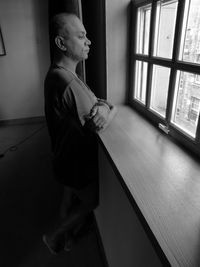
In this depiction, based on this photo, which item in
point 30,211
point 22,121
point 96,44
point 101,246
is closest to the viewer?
point 101,246

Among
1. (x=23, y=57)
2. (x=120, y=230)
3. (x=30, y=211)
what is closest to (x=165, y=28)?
(x=120, y=230)

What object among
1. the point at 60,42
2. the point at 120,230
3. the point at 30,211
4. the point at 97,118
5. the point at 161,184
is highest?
the point at 60,42

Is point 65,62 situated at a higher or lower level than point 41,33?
lower

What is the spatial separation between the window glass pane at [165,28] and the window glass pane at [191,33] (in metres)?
0.11

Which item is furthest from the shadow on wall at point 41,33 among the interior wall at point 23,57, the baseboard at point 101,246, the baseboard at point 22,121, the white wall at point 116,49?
the baseboard at point 101,246

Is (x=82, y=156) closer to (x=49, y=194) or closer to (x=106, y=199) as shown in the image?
(x=106, y=199)

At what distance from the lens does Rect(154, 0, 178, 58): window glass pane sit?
1.05 meters

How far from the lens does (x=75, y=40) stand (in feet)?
3.54

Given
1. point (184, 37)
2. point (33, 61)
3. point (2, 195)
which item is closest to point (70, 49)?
point (184, 37)

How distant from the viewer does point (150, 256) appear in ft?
2.14

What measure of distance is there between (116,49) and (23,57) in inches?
96.7

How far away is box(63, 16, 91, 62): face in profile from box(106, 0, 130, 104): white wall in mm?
337

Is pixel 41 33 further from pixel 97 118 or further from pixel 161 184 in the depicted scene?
pixel 161 184

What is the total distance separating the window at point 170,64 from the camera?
2.98ft
